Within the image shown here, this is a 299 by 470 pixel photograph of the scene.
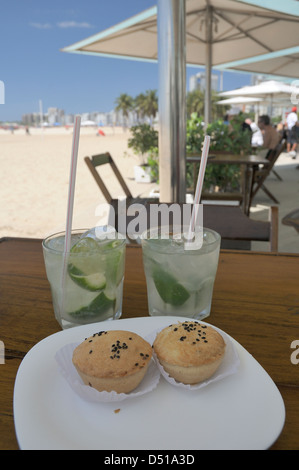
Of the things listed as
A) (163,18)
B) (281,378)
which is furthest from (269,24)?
(281,378)

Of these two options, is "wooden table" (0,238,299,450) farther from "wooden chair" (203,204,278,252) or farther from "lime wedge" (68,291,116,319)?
"wooden chair" (203,204,278,252)

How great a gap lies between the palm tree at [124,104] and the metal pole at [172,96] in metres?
61.5

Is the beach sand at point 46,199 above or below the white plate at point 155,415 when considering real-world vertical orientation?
below

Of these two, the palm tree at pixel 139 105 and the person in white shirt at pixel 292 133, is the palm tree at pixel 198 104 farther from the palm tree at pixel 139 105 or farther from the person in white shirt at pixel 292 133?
the person in white shirt at pixel 292 133

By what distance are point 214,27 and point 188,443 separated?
5775 mm

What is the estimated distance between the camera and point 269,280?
92cm

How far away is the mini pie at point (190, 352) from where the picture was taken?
50cm

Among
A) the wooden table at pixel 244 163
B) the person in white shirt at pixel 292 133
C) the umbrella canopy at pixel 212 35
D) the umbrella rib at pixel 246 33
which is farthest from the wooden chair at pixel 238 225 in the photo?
the person in white shirt at pixel 292 133

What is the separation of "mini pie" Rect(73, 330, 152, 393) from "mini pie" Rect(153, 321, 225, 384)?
0.03 meters

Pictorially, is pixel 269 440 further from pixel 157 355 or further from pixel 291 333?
pixel 291 333

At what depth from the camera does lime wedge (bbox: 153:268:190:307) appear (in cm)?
72

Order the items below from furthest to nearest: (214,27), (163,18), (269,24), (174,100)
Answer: (214,27) < (269,24) < (174,100) < (163,18)

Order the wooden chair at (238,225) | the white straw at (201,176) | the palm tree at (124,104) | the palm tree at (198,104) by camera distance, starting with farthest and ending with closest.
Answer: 1. the palm tree at (124,104)
2. the palm tree at (198,104)
3. the wooden chair at (238,225)
4. the white straw at (201,176)
